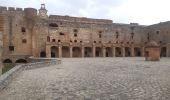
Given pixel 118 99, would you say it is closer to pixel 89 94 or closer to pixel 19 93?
pixel 89 94

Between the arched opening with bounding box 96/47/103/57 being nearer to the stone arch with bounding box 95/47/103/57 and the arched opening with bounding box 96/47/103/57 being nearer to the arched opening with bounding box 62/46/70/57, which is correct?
the stone arch with bounding box 95/47/103/57

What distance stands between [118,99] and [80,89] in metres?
1.93

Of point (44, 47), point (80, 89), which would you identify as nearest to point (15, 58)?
point (44, 47)

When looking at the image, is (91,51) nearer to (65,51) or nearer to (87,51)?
(87,51)

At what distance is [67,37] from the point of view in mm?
42844

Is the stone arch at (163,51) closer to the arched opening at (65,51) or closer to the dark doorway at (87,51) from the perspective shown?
the dark doorway at (87,51)

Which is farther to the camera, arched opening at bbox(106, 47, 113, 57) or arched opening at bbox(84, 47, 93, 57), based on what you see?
arched opening at bbox(106, 47, 113, 57)

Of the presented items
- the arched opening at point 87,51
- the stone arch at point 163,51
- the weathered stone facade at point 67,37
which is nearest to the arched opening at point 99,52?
the weathered stone facade at point 67,37

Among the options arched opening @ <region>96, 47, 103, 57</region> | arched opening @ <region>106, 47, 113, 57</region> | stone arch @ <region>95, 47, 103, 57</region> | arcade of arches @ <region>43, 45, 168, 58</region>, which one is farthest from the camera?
arched opening @ <region>106, 47, 113, 57</region>

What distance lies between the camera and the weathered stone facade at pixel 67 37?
128ft

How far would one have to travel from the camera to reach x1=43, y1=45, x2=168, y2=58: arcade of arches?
40.1m

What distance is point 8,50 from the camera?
126 feet

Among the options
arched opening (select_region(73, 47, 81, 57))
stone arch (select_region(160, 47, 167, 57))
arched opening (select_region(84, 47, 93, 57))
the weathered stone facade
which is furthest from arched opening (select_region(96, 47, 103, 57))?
stone arch (select_region(160, 47, 167, 57))

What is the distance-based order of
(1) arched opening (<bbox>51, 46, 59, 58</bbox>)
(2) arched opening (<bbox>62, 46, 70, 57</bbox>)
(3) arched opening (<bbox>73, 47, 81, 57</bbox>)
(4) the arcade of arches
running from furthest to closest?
(3) arched opening (<bbox>73, 47, 81, 57</bbox>) < (2) arched opening (<bbox>62, 46, 70, 57</bbox>) < (1) arched opening (<bbox>51, 46, 59, 58</bbox>) < (4) the arcade of arches
